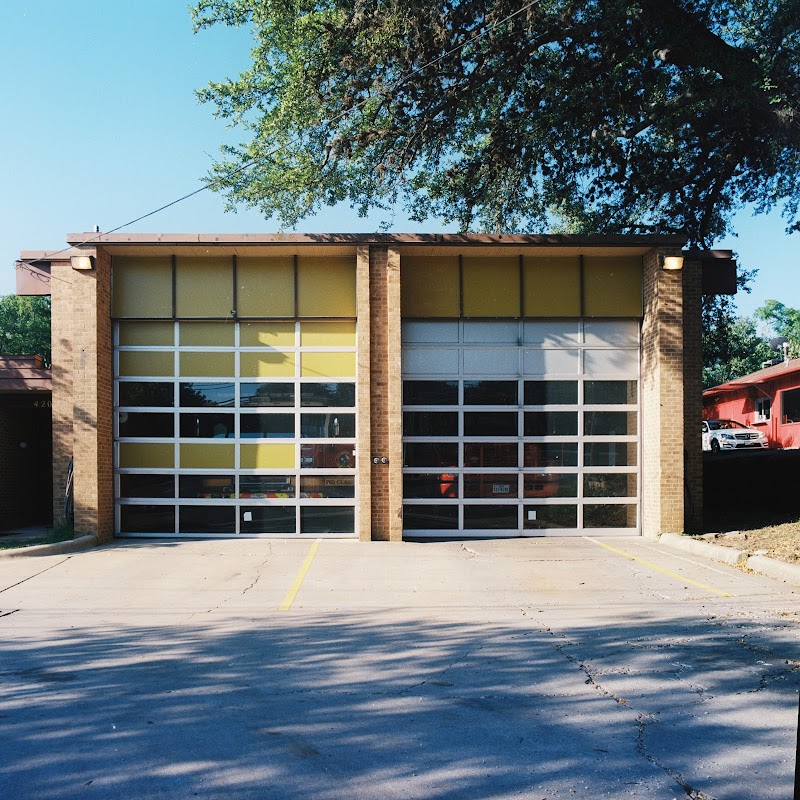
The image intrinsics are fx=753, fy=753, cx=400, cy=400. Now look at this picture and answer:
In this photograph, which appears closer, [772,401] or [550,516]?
[550,516]

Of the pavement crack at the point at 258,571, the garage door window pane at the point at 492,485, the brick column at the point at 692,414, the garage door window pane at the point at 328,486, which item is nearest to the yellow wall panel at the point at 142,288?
the garage door window pane at the point at 328,486

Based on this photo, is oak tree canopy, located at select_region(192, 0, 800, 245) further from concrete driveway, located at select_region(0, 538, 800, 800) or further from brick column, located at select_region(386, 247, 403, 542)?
concrete driveway, located at select_region(0, 538, 800, 800)

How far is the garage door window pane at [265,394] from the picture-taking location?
1450 centimetres

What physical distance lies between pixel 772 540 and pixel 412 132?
975 cm

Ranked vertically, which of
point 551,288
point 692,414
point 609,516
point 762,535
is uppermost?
point 551,288

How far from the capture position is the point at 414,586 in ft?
33.1

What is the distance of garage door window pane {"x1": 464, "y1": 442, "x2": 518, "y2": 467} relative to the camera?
14547 millimetres

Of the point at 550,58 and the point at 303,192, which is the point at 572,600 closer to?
the point at 303,192

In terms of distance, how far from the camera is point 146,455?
1447cm

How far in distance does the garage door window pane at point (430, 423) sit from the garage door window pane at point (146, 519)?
15.8ft

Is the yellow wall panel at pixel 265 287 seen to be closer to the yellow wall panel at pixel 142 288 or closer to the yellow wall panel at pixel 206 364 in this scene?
the yellow wall panel at pixel 206 364

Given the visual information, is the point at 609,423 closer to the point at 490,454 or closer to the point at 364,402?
the point at 490,454

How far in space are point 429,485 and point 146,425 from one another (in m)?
5.57

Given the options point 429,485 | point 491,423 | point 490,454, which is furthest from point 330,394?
point 490,454
